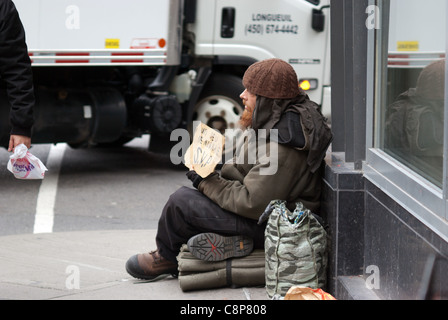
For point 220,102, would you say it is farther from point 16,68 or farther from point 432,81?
point 432,81

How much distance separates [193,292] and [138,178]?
5018mm

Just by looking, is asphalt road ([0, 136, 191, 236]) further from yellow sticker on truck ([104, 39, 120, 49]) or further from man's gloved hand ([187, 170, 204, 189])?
man's gloved hand ([187, 170, 204, 189])

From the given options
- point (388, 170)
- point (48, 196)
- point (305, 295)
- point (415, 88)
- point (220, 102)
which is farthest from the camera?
point (220, 102)

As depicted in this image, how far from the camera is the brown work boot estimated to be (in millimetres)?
4891

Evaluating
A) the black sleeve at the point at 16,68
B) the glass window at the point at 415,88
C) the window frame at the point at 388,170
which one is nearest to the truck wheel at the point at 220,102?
the black sleeve at the point at 16,68

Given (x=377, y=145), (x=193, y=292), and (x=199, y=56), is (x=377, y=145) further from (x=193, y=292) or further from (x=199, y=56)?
(x=199, y=56)

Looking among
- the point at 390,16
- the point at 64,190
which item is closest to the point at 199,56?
the point at 64,190

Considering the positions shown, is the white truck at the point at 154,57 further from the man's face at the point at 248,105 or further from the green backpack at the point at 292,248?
the green backpack at the point at 292,248

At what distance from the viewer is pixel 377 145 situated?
4199 millimetres

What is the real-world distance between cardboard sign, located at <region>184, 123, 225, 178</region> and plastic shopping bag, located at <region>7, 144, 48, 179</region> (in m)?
0.83

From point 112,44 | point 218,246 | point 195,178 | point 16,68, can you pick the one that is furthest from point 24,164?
point 112,44

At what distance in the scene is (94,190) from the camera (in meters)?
8.80

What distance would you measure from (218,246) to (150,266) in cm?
58
